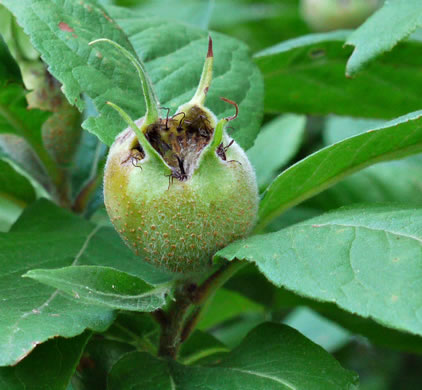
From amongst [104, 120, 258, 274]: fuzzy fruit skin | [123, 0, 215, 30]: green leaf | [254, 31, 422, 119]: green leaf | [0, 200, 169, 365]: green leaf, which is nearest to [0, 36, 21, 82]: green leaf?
[0, 200, 169, 365]: green leaf

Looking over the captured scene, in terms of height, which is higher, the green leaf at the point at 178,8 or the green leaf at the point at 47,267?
the green leaf at the point at 47,267

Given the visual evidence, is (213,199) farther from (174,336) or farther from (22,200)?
(22,200)

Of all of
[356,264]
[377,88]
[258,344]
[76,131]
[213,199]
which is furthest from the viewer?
[377,88]

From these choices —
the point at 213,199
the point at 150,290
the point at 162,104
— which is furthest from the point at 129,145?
the point at 162,104

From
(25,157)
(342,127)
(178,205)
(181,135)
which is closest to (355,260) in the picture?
(178,205)

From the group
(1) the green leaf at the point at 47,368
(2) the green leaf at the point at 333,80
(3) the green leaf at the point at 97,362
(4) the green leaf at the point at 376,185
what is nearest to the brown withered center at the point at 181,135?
(1) the green leaf at the point at 47,368

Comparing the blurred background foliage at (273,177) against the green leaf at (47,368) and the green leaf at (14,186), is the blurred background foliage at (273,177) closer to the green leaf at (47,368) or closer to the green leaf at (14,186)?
the green leaf at (14,186)

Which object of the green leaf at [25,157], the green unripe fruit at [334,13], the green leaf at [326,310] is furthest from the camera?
the green unripe fruit at [334,13]

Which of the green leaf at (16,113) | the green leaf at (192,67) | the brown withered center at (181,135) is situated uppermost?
the brown withered center at (181,135)
